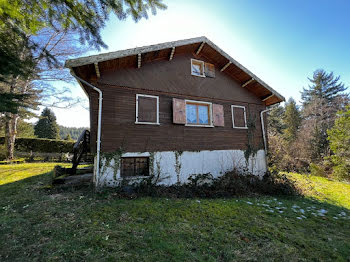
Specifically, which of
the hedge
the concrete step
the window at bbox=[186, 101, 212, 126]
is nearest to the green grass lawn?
the concrete step

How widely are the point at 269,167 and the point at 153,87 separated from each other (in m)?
8.55

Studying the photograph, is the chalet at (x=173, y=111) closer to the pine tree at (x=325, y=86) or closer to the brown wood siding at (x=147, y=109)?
the brown wood siding at (x=147, y=109)

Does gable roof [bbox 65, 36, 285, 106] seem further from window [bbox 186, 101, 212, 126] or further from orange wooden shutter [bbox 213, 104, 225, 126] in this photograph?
window [bbox 186, 101, 212, 126]

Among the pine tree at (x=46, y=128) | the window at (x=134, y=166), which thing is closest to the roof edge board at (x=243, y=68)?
the window at (x=134, y=166)

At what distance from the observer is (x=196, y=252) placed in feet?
9.75

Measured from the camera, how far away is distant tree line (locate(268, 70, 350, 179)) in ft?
44.1

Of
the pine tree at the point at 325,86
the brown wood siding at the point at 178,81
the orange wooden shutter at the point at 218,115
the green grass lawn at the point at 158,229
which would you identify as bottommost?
the green grass lawn at the point at 158,229

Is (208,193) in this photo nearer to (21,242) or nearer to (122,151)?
(122,151)

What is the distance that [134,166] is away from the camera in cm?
721

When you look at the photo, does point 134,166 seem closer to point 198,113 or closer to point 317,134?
point 198,113

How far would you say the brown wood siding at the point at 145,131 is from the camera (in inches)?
268

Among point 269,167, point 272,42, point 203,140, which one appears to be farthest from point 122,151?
point 272,42

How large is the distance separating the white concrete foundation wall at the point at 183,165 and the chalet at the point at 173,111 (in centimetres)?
4

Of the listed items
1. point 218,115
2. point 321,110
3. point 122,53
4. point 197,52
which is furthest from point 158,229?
point 321,110
